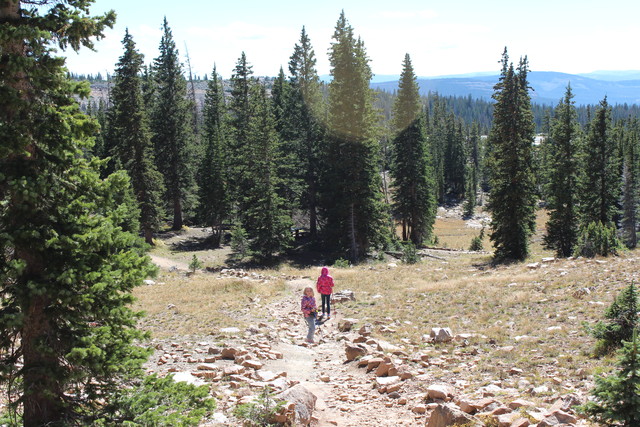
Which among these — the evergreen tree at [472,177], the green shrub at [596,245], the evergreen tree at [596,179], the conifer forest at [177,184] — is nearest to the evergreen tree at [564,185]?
the conifer forest at [177,184]

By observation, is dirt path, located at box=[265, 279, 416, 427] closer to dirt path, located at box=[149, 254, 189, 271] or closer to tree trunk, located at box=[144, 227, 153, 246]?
dirt path, located at box=[149, 254, 189, 271]

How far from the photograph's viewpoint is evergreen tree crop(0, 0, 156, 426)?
6129 mm

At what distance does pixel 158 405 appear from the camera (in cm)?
696

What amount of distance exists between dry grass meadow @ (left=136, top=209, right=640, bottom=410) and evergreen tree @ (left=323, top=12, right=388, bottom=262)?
811 cm

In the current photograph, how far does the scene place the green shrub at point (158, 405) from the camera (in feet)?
20.9

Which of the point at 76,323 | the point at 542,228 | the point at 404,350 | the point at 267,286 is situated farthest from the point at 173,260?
the point at 542,228

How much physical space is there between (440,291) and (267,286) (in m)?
8.01

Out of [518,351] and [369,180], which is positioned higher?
[369,180]

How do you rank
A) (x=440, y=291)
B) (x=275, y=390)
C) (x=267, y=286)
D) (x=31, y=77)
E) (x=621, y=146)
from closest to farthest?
(x=31, y=77)
(x=275, y=390)
(x=440, y=291)
(x=267, y=286)
(x=621, y=146)

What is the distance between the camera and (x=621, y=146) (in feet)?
258

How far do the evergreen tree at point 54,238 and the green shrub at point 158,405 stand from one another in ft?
1.02

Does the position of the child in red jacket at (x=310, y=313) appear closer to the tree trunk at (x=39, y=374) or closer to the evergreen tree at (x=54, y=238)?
the evergreen tree at (x=54, y=238)

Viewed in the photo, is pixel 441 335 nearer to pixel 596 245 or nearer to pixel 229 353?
pixel 229 353

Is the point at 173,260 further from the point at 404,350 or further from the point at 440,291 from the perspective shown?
the point at 404,350
